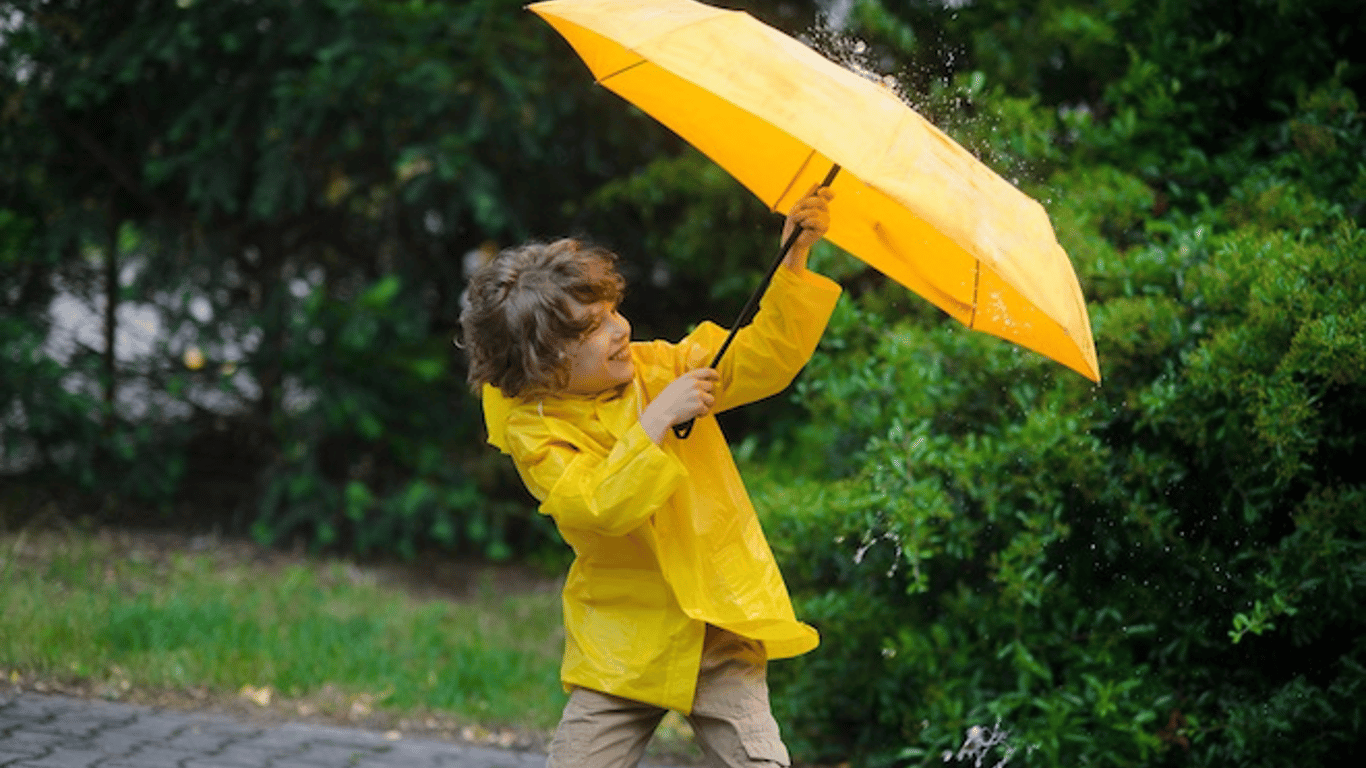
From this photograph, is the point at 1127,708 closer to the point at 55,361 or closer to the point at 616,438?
the point at 616,438

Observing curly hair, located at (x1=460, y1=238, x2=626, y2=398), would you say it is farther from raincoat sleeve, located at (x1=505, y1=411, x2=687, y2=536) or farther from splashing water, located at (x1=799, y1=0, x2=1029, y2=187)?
splashing water, located at (x1=799, y1=0, x2=1029, y2=187)

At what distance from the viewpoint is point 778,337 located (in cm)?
270

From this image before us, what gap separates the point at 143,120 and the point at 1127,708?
572cm

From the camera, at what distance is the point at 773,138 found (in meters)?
2.94

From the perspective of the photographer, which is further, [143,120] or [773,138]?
[143,120]

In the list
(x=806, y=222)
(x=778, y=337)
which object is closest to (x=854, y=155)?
(x=806, y=222)

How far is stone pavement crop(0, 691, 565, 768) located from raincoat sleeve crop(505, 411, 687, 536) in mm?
2009

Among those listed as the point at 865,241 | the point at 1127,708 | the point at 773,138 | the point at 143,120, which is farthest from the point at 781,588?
the point at 143,120

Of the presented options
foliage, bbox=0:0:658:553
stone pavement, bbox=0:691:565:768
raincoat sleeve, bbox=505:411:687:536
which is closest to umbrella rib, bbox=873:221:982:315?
raincoat sleeve, bbox=505:411:687:536

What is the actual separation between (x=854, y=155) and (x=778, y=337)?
1.90 ft

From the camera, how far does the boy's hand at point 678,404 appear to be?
8.10 ft

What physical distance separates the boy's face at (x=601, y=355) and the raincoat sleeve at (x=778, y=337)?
21cm

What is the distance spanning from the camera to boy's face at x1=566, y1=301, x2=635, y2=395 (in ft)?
8.46

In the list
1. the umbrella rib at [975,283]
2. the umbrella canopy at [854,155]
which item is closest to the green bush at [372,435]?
the umbrella canopy at [854,155]
